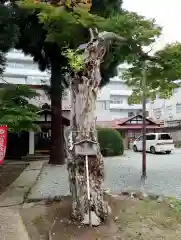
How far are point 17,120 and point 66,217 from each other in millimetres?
3023

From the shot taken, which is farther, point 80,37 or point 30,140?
point 30,140

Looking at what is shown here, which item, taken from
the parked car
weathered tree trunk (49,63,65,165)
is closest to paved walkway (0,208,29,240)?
weathered tree trunk (49,63,65,165)

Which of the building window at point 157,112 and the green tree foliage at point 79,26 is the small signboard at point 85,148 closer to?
the green tree foliage at point 79,26

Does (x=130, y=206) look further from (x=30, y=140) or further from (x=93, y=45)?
(x=30, y=140)

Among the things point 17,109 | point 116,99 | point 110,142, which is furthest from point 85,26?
point 116,99

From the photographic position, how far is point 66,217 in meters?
6.75

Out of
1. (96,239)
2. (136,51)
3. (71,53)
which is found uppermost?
(136,51)

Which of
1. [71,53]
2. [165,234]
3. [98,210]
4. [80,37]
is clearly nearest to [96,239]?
[98,210]

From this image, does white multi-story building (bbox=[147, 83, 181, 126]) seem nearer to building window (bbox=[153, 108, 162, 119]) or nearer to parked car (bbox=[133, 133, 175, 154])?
building window (bbox=[153, 108, 162, 119])

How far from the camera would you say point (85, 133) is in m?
6.80

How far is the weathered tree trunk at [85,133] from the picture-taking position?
21.6ft

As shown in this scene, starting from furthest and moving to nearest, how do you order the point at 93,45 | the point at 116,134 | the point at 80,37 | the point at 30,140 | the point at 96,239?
the point at 116,134, the point at 30,140, the point at 80,37, the point at 93,45, the point at 96,239

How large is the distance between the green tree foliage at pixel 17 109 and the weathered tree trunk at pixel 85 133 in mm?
2209

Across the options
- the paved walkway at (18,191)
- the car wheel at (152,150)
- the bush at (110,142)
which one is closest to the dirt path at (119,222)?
the paved walkway at (18,191)
